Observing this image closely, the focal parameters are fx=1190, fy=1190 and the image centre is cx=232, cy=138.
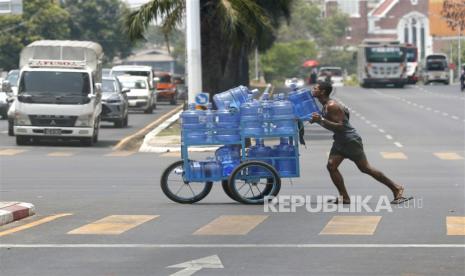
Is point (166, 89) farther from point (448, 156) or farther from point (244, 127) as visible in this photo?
point (244, 127)

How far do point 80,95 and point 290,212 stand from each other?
16972mm

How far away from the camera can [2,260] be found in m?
11.8

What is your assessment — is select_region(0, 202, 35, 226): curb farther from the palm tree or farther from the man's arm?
the palm tree

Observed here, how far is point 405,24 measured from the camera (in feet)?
540

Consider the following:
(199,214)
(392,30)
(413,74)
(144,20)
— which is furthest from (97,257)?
(392,30)

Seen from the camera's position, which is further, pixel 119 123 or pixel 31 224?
pixel 119 123

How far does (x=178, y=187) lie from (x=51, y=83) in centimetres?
1486

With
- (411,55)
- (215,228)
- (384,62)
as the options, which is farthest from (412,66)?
(215,228)

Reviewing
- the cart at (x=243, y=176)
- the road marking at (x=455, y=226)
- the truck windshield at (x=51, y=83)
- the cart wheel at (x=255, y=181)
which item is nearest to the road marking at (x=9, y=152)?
the truck windshield at (x=51, y=83)

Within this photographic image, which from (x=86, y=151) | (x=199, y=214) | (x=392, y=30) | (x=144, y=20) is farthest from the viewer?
(x=392, y=30)

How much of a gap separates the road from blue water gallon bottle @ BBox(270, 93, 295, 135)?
1.14m

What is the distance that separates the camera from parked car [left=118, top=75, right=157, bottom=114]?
53719 mm

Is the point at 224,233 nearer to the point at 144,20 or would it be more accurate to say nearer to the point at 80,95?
the point at 80,95

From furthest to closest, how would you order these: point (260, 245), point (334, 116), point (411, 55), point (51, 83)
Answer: point (411, 55), point (51, 83), point (334, 116), point (260, 245)
